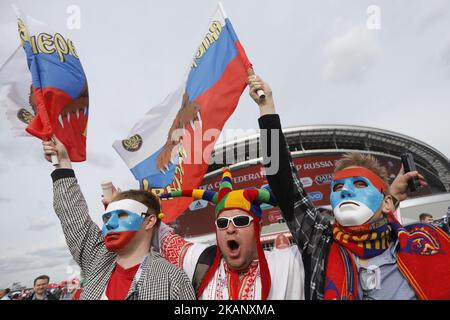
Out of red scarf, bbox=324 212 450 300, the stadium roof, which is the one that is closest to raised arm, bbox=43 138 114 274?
red scarf, bbox=324 212 450 300

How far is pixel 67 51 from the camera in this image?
3.56 m

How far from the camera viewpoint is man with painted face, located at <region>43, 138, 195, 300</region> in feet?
7.77

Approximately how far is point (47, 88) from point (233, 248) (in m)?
2.32

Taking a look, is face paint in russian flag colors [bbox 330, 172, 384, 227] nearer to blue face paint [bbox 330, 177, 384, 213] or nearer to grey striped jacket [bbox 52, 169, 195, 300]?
blue face paint [bbox 330, 177, 384, 213]

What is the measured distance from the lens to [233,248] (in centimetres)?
254

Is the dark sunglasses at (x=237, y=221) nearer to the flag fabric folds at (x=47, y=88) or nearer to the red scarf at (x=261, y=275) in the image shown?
the red scarf at (x=261, y=275)

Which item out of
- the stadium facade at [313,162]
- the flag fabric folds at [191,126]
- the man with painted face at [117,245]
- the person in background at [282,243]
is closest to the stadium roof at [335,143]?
the stadium facade at [313,162]

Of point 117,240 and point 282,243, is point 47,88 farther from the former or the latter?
point 282,243

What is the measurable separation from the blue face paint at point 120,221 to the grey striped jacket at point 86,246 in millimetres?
191

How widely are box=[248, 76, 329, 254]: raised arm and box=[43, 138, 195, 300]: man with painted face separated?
33.2 inches

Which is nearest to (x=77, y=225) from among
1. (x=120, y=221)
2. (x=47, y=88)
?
(x=120, y=221)

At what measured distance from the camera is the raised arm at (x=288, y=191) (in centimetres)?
237

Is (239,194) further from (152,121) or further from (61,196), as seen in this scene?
(152,121)
